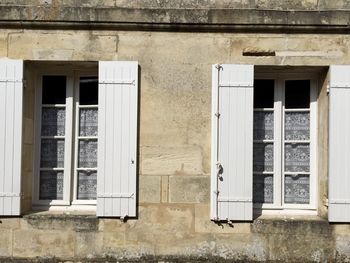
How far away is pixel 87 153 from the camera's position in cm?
587

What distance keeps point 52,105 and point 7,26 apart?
2.83 ft

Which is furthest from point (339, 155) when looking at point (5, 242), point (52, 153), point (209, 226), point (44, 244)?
point (5, 242)

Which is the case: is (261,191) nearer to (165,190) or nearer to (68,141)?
(165,190)

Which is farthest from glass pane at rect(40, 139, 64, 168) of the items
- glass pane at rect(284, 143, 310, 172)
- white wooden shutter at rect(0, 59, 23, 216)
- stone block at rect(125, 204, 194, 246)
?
glass pane at rect(284, 143, 310, 172)

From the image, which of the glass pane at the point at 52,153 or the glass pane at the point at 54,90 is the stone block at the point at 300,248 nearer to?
the glass pane at the point at 52,153

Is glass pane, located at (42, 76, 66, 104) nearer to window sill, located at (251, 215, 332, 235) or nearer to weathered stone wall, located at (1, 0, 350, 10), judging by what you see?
weathered stone wall, located at (1, 0, 350, 10)

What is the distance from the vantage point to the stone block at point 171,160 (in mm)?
5613

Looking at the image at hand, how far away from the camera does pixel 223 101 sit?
558 centimetres

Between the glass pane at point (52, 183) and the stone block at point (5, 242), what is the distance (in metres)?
0.51

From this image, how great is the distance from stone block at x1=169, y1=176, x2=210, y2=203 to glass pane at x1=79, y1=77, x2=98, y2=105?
112 centimetres

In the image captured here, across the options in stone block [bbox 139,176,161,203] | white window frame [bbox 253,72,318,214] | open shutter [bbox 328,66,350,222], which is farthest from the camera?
white window frame [bbox 253,72,318,214]

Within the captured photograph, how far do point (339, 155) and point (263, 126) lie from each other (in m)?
0.79

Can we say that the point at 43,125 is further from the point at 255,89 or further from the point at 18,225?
the point at 255,89

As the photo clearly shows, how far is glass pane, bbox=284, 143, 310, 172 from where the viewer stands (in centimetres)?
582
